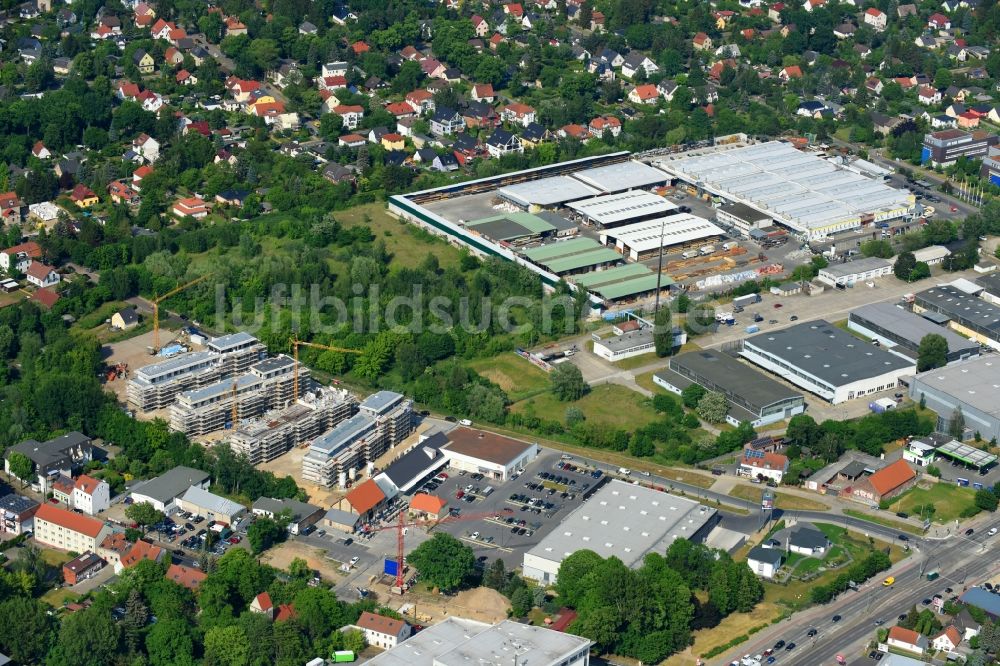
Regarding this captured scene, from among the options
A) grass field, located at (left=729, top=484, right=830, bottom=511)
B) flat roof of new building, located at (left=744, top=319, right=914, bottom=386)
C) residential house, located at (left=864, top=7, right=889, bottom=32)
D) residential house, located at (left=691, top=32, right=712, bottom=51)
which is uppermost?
residential house, located at (left=864, top=7, right=889, bottom=32)

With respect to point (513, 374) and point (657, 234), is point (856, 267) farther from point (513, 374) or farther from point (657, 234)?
point (513, 374)

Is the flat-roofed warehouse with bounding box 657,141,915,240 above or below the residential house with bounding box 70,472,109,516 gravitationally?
above

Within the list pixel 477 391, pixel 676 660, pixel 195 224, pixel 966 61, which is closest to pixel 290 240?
pixel 195 224

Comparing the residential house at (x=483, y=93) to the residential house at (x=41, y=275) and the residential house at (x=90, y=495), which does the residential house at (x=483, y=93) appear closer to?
the residential house at (x=41, y=275)

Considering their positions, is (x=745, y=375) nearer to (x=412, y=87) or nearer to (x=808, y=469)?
(x=808, y=469)

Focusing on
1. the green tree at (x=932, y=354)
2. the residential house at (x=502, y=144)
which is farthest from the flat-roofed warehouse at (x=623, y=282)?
the residential house at (x=502, y=144)

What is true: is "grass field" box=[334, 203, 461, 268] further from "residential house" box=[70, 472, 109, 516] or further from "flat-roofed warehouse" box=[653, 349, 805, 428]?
"residential house" box=[70, 472, 109, 516]

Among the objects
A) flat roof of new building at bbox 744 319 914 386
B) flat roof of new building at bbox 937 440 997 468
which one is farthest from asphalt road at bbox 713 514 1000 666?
flat roof of new building at bbox 744 319 914 386

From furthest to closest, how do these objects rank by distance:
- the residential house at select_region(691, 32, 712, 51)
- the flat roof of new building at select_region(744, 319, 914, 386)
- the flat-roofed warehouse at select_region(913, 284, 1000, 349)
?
the residential house at select_region(691, 32, 712, 51) < the flat-roofed warehouse at select_region(913, 284, 1000, 349) < the flat roof of new building at select_region(744, 319, 914, 386)
